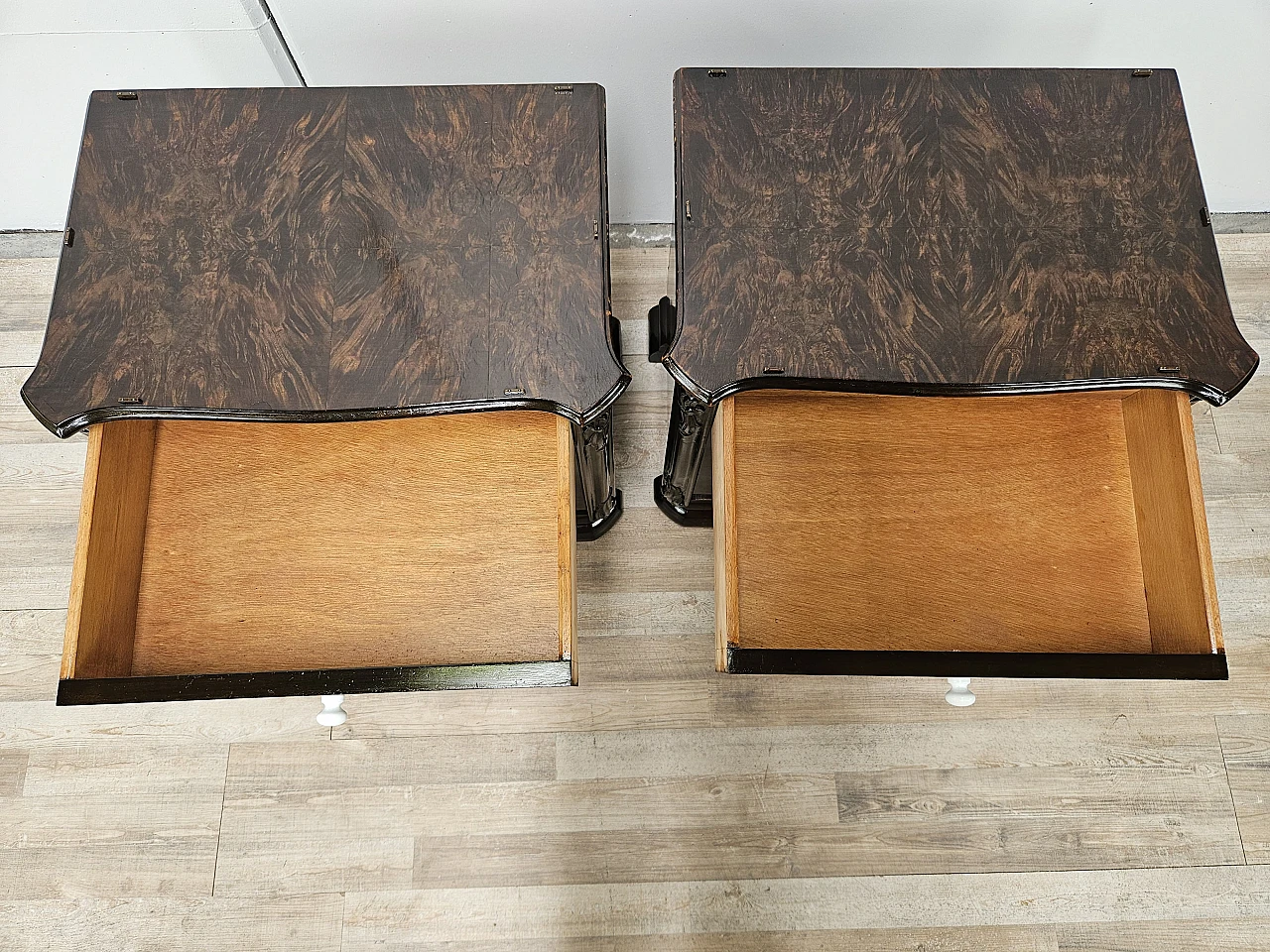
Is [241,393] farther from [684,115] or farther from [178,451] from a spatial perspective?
[684,115]

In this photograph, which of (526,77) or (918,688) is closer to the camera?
(526,77)

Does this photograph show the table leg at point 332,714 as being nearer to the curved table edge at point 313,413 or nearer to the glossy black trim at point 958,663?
the curved table edge at point 313,413

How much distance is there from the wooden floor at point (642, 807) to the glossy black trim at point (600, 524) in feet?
0.16

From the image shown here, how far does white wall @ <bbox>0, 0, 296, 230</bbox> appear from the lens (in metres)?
0.97

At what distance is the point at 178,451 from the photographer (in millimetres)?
894

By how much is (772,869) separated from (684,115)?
105 centimetres

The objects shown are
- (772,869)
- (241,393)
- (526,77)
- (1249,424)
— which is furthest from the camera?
(1249,424)

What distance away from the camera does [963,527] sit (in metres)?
0.88

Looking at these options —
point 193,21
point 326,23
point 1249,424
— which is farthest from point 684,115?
point 1249,424

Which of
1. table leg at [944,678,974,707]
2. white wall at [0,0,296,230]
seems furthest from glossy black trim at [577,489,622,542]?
white wall at [0,0,296,230]

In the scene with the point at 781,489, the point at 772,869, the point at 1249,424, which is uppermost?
the point at 781,489

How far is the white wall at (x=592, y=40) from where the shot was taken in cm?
98

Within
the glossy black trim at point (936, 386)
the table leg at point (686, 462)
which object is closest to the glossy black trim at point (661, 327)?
the table leg at point (686, 462)

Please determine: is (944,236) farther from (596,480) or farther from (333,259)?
(333,259)
